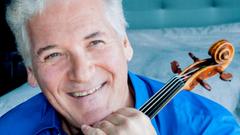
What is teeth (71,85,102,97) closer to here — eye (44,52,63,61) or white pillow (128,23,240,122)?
eye (44,52,63,61)

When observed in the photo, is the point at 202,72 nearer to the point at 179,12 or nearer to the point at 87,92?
the point at 87,92

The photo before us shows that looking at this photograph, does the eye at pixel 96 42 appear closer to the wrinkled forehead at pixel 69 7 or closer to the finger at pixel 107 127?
the wrinkled forehead at pixel 69 7

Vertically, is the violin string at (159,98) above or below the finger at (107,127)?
below

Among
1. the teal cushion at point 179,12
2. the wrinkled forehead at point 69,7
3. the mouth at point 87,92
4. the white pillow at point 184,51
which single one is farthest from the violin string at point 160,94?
the teal cushion at point 179,12

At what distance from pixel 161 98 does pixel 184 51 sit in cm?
110

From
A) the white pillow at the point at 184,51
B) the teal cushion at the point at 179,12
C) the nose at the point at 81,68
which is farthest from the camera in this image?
the teal cushion at the point at 179,12

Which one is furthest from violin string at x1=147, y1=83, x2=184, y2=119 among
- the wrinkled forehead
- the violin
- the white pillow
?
the white pillow

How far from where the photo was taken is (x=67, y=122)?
A: 96 cm

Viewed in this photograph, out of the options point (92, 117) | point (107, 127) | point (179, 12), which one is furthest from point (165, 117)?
point (179, 12)

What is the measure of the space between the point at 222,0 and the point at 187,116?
159 centimetres

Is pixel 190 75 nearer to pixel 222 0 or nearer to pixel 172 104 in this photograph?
pixel 172 104

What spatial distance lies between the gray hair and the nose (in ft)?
0.30

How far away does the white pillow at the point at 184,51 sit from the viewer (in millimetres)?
1602

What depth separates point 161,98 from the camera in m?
0.87
